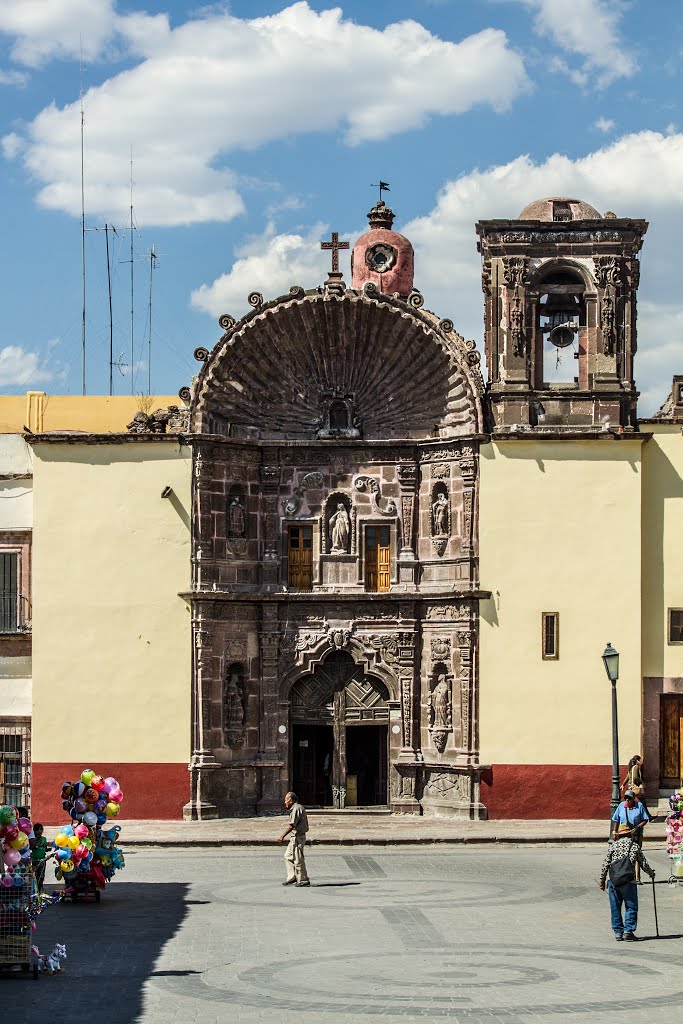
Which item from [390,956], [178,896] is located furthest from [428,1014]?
[178,896]

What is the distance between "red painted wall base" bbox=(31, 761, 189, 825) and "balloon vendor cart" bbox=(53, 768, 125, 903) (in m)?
10.7

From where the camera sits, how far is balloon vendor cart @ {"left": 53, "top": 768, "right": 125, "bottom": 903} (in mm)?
23312

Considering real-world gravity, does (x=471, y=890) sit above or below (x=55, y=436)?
below

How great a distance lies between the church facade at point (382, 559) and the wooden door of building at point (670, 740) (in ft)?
0.28

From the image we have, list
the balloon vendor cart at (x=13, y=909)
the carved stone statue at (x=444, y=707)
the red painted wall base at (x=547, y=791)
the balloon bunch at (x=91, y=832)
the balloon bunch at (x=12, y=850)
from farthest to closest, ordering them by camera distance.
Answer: the carved stone statue at (x=444, y=707)
the red painted wall base at (x=547, y=791)
the balloon bunch at (x=91, y=832)
the balloon bunch at (x=12, y=850)
the balloon vendor cart at (x=13, y=909)

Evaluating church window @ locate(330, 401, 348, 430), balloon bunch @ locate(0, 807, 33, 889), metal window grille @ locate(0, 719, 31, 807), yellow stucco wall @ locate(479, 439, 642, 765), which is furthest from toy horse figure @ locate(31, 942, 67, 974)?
church window @ locate(330, 401, 348, 430)

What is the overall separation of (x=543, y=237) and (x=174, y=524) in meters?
9.71

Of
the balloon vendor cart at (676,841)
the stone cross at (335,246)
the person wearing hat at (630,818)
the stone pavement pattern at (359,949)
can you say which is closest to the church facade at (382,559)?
the stone cross at (335,246)

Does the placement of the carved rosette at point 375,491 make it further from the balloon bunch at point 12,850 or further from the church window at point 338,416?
the balloon bunch at point 12,850

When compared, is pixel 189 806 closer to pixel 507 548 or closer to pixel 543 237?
pixel 507 548

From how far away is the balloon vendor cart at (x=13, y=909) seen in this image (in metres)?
17.7

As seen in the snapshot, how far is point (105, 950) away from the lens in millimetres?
19250

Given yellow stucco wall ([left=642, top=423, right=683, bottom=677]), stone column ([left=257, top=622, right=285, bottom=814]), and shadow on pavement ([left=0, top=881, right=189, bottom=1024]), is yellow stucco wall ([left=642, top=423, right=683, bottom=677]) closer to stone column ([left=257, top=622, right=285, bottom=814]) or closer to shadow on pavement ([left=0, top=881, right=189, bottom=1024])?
stone column ([left=257, top=622, right=285, bottom=814])

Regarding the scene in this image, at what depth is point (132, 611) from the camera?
35.2 m
